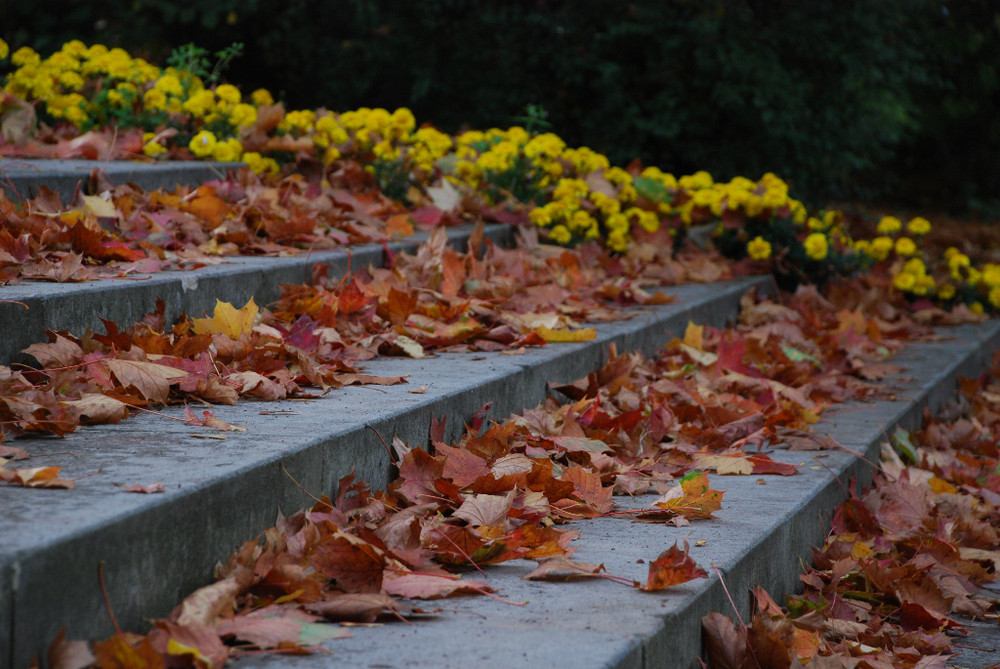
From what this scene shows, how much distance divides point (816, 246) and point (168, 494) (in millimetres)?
4029

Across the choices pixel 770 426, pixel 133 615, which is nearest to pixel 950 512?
pixel 770 426

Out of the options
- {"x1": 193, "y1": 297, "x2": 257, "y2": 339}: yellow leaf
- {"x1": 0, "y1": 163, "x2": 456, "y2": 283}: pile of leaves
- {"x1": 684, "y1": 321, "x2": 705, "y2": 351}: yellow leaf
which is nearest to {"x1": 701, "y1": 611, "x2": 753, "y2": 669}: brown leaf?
{"x1": 193, "y1": 297, "x2": 257, "y2": 339}: yellow leaf

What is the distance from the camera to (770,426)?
261 cm

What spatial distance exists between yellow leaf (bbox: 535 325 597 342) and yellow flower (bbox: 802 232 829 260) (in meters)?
2.36

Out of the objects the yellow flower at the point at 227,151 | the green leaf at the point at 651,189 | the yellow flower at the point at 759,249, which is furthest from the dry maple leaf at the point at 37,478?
the yellow flower at the point at 759,249

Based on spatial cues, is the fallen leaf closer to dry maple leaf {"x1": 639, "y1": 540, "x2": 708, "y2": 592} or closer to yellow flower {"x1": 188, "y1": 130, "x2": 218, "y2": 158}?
dry maple leaf {"x1": 639, "y1": 540, "x2": 708, "y2": 592}

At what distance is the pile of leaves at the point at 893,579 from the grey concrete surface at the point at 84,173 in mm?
2150

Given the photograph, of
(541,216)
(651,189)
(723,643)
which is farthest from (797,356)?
(723,643)

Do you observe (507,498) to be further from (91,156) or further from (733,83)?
(733,83)

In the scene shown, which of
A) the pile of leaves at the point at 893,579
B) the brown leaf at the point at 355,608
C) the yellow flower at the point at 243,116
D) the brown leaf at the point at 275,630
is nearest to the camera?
the brown leaf at the point at 275,630

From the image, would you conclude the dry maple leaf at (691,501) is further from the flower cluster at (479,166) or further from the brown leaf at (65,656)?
the flower cluster at (479,166)

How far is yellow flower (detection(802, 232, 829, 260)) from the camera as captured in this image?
4.72 m

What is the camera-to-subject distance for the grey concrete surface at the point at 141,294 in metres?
1.82

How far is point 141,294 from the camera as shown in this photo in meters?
2.11
